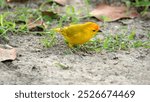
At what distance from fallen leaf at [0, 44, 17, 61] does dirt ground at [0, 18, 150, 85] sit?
0.04 meters

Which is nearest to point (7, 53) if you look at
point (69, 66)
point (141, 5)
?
point (69, 66)

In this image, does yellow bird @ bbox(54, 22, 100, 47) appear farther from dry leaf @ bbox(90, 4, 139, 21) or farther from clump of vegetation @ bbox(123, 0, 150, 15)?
clump of vegetation @ bbox(123, 0, 150, 15)

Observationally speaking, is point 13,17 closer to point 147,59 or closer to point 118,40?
point 118,40

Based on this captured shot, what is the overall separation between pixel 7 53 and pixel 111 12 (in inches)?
64.4

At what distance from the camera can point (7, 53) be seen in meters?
4.35

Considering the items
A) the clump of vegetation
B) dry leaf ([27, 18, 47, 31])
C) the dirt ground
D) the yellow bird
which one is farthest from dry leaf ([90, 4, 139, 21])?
the yellow bird

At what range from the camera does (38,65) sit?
13.7 feet

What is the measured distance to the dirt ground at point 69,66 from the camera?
3.92 metres

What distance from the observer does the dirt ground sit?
3.92 m

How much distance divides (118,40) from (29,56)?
959 mm

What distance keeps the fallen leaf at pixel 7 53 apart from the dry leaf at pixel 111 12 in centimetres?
134

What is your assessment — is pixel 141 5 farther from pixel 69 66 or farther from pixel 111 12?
pixel 69 66

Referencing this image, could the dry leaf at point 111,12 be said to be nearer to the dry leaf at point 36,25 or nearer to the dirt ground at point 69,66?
the dry leaf at point 36,25

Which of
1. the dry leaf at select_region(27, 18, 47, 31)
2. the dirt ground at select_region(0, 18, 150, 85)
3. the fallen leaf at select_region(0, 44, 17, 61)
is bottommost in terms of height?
the dirt ground at select_region(0, 18, 150, 85)
